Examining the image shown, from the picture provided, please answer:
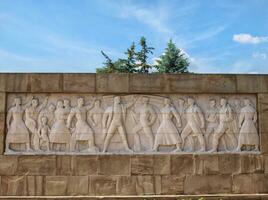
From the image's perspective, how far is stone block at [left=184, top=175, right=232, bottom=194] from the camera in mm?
10469

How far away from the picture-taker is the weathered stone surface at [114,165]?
10.5 meters

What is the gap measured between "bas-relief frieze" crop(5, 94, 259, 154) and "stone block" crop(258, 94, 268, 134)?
15cm

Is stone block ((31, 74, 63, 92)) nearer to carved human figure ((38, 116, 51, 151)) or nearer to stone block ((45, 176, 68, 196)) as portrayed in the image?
carved human figure ((38, 116, 51, 151))

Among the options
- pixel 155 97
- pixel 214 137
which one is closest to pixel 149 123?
pixel 155 97

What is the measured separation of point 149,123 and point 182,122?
87 centimetres

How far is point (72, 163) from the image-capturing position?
10.5 metres

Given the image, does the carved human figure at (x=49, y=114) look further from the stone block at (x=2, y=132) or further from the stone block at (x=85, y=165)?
the stone block at (x=85, y=165)

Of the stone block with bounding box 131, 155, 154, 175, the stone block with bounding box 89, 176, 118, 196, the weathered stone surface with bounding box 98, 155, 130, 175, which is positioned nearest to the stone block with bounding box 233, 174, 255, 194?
the stone block with bounding box 131, 155, 154, 175

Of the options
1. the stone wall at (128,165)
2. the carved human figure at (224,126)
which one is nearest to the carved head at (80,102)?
the stone wall at (128,165)

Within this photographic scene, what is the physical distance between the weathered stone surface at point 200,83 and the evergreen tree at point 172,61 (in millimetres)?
12968

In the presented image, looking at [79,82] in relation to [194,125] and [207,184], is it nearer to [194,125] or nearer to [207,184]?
[194,125]

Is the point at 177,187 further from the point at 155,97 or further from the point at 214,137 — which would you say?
the point at 155,97

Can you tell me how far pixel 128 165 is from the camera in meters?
10.5

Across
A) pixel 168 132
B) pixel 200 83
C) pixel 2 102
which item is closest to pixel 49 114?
pixel 2 102
